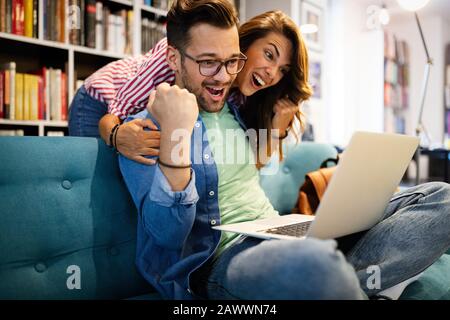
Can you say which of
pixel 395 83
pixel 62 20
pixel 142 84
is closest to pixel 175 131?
pixel 142 84

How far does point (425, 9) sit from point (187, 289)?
15.5ft

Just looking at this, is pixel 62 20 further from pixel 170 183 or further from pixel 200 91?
pixel 170 183

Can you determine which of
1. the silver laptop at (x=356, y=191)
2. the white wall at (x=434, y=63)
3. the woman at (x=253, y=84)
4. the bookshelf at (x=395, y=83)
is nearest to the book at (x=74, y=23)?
the woman at (x=253, y=84)

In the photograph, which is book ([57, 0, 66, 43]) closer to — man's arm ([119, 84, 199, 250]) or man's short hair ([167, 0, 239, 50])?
man's short hair ([167, 0, 239, 50])

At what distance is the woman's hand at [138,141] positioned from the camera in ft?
3.22

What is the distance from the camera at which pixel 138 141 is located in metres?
1.00

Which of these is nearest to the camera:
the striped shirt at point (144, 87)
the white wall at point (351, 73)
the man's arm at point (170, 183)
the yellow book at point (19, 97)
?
the man's arm at point (170, 183)

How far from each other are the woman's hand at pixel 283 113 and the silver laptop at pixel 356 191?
497 millimetres

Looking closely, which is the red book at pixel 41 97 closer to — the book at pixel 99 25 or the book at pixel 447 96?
the book at pixel 99 25

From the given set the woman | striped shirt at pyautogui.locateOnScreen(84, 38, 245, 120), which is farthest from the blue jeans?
striped shirt at pyautogui.locateOnScreen(84, 38, 245, 120)

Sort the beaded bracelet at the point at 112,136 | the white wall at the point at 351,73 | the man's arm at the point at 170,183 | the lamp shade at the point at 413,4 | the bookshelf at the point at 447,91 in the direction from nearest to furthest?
the man's arm at the point at 170,183 → the beaded bracelet at the point at 112,136 → the lamp shade at the point at 413,4 → the white wall at the point at 351,73 → the bookshelf at the point at 447,91

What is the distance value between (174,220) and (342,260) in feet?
1.24

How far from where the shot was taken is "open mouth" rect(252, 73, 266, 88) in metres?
1.38

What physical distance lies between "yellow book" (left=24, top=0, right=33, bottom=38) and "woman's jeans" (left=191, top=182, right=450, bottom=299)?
5.29 ft
